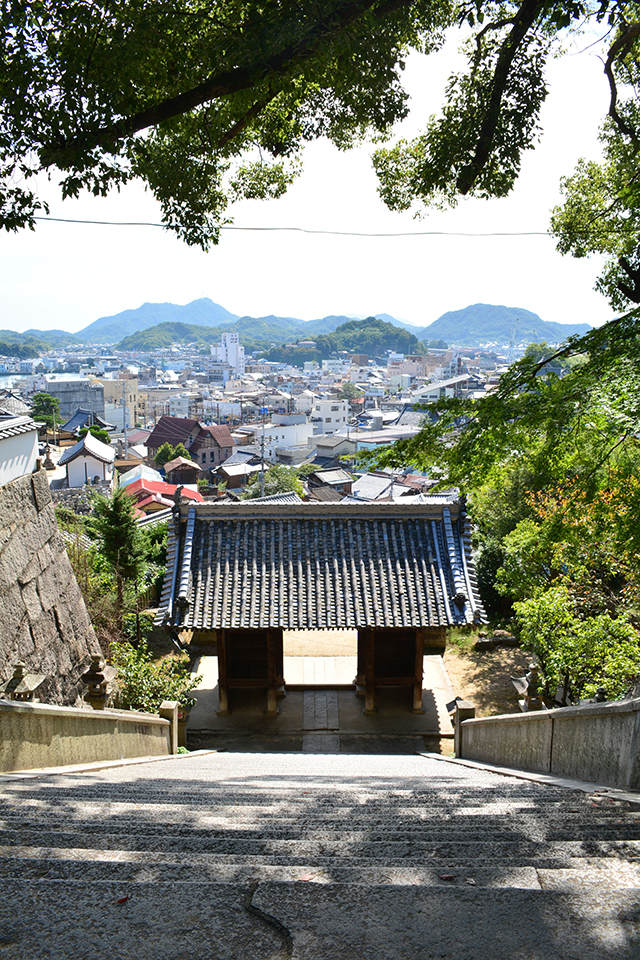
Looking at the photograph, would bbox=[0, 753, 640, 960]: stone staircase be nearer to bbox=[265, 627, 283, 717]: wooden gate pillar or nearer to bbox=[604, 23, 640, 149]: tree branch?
bbox=[604, 23, 640, 149]: tree branch

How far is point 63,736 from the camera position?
5.62 meters

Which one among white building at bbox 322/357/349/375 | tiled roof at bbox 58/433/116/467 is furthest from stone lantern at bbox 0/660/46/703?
white building at bbox 322/357/349/375

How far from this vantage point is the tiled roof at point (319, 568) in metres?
10.6

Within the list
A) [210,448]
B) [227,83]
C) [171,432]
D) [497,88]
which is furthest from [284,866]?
[171,432]

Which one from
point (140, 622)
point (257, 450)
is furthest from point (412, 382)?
point (140, 622)

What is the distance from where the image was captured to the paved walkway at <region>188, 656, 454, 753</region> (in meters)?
10.7

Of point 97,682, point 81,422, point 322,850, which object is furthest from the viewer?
point 81,422

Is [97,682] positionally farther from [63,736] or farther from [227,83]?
[227,83]

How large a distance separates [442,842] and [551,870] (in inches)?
21.6

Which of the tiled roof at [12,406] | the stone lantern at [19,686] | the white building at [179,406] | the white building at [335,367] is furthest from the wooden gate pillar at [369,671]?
the white building at [335,367]

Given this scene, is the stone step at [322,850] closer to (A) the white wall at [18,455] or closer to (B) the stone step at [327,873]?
(B) the stone step at [327,873]

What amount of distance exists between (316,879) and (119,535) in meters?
12.5

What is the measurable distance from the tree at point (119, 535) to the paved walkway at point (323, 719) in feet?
9.54

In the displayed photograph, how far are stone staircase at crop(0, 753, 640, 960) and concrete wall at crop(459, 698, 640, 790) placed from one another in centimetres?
45
